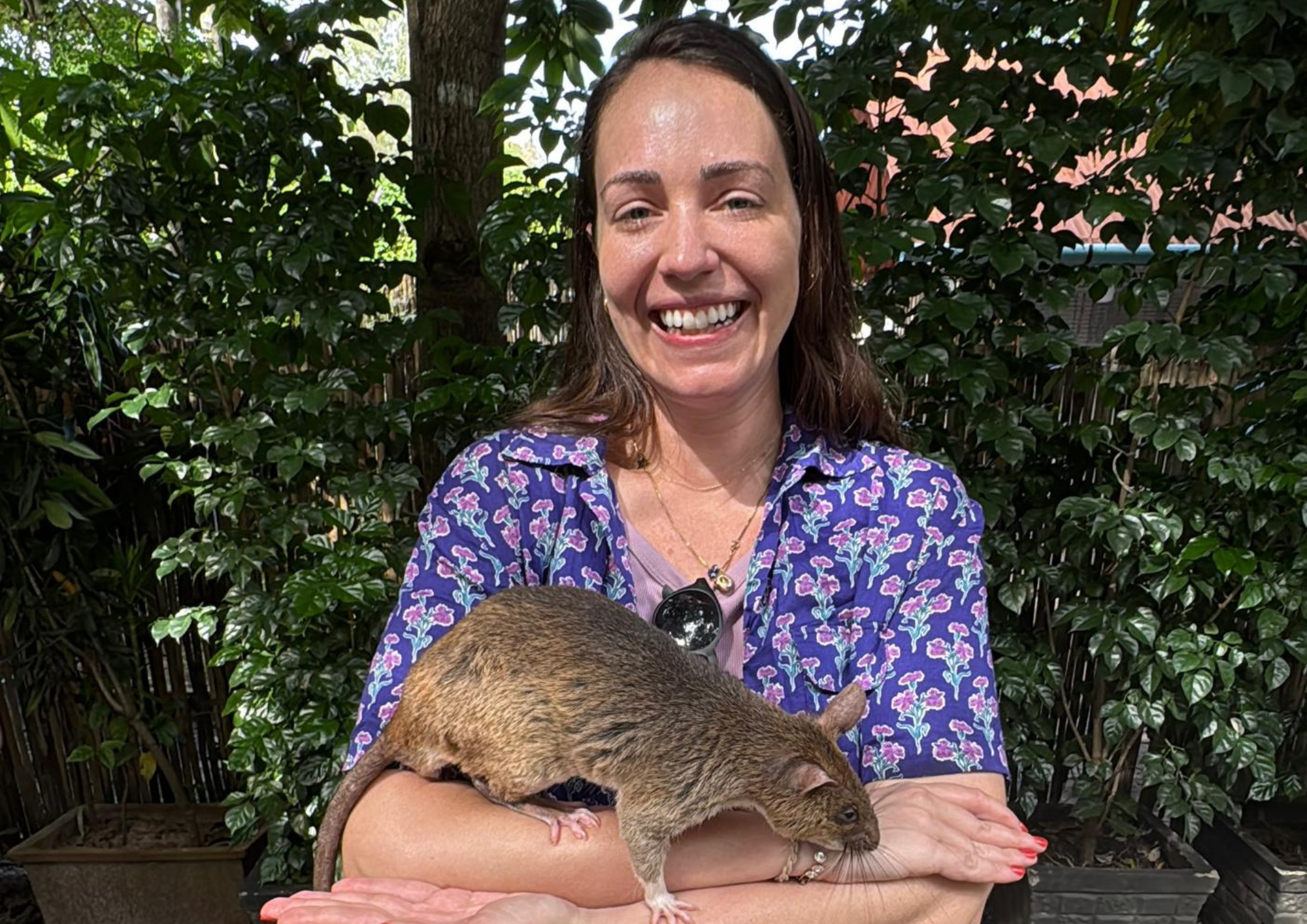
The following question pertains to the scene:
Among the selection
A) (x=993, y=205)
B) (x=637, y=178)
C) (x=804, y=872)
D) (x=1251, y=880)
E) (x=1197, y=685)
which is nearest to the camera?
(x=804, y=872)

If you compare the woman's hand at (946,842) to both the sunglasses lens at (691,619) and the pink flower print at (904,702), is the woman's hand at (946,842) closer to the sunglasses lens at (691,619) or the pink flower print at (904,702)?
the pink flower print at (904,702)

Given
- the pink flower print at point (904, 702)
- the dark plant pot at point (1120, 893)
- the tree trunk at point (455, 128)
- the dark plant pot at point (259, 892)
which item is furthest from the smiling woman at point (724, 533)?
the dark plant pot at point (1120, 893)

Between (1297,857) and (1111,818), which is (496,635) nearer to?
(1111,818)

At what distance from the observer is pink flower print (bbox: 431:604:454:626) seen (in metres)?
1.77

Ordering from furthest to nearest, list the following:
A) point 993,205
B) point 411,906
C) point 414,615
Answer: point 993,205, point 414,615, point 411,906

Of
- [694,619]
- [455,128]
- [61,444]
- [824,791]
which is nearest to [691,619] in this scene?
[694,619]

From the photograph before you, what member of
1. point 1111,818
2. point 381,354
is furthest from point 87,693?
point 1111,818

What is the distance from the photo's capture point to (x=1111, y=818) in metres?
3.54

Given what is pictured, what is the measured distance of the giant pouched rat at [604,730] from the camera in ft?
5.25

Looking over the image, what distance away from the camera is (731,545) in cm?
196

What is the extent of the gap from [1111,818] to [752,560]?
2.61 metres

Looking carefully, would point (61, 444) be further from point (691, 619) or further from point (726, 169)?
point (726, 169)

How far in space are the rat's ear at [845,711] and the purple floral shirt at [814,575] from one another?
0.09 m

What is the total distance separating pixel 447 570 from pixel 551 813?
1.72 feet
